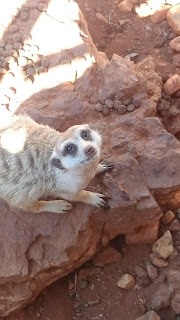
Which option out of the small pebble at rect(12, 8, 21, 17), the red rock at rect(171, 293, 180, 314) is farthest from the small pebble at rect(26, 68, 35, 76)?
the red rock at rect(171, 293, 180, 314)

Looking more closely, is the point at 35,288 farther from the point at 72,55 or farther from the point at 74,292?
the point at 72,55

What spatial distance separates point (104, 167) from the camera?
3.57m

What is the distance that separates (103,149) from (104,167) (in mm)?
222

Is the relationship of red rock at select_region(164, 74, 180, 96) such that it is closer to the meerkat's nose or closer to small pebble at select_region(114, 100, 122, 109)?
small pebble at select_region(114, 100, 122, 109)

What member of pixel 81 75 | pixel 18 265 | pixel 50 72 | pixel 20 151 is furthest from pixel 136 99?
pixel 18 265

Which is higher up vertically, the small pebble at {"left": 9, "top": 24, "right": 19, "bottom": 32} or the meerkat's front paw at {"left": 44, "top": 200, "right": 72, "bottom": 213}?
the small pebble at {"left": 9, "top": 24, "right": 19, "bottom": 32}

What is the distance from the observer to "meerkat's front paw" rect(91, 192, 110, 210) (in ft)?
11.4

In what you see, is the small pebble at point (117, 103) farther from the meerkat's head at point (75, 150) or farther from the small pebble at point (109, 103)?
the meerkat's head at point (75, 150)

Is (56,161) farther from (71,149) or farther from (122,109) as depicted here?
(122,109)

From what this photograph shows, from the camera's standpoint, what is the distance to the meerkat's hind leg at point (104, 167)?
11.7 ft

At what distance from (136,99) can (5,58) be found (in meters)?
1.19

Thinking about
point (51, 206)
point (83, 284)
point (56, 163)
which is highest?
point (56, 163)

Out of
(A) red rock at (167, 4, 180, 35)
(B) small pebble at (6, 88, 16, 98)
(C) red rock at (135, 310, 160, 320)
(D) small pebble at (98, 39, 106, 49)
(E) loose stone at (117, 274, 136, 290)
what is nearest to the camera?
(C) red rock at (135, 310, 160, 320)

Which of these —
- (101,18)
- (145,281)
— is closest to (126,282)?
(145,281)
